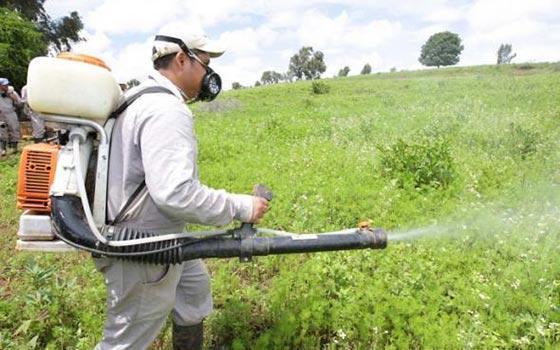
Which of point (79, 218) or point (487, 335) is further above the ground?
point (79, 218)

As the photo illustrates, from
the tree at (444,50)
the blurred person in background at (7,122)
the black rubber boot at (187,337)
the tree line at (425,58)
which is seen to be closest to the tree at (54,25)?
the blurred person in background at (7,122)

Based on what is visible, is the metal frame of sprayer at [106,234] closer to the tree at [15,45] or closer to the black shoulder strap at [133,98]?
the black shoulder strap at [133,98]

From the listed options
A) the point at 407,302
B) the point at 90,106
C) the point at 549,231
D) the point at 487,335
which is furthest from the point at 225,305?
the point at 549,231

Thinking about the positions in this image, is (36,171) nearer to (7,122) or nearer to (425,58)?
(7,122)

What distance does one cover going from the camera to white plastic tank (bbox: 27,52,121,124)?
108 inches

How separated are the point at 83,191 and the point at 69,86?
63 cm

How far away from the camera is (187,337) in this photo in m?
4.15

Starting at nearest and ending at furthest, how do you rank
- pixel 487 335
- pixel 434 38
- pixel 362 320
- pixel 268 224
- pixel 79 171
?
pixel 79 171, pixel 487 335, pixel 362 320, pixel 268 224, pixel 434 38

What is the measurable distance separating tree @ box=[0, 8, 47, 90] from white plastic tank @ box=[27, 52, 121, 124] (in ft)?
77.0

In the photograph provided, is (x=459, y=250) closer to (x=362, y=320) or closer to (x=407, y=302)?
(x=407, y=302)

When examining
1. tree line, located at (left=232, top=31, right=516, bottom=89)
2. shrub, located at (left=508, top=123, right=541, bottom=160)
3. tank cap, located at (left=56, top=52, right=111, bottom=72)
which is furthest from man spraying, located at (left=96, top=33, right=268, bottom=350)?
tree line, located at (left=232, top=31, right=516, bottom=89)

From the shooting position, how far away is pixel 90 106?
2.83m

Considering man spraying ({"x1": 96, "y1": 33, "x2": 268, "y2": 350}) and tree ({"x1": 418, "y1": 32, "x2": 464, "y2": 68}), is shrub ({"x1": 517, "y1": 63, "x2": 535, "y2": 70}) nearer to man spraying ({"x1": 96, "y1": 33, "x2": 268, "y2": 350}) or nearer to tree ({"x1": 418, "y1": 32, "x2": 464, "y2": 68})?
man spraying ({"x1": 96, "y1": 33, "x2": 268, "y2": 350})

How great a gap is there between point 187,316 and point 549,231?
15.2 ft
